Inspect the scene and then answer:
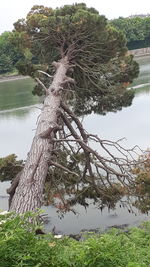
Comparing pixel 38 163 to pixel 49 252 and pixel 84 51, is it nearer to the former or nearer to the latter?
pixel 49 252

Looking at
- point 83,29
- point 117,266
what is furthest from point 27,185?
point 83,29

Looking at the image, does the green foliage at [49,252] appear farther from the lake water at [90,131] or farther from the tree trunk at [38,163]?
the lake water at [90,131]

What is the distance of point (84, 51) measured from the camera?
10.4 metres

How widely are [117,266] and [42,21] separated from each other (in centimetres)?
887

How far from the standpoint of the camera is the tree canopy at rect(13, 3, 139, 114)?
392 inches

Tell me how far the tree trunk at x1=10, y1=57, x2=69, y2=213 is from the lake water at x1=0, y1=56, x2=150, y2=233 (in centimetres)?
312

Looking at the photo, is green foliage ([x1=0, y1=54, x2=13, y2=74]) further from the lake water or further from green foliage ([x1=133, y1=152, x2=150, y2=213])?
green foliage ([x1=133, y1=152, x2=150, y2=213])

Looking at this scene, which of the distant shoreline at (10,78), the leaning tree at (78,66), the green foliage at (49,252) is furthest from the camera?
the distant shoreline at (10,78)

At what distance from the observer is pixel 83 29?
9.84 m

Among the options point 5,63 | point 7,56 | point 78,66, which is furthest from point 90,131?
point 7,56

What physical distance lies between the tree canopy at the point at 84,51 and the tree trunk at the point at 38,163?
247cm

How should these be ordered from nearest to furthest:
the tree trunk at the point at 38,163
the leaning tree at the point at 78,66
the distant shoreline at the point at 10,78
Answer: the tree trunk at the point at 38,163 < the leaning tree at the point at 78,66 < the distant shoreline at the point at 10,78

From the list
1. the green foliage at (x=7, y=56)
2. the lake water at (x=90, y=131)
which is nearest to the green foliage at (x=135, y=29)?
the green foliage at (x=7, y=56)

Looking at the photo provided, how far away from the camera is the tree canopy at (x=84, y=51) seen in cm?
995
